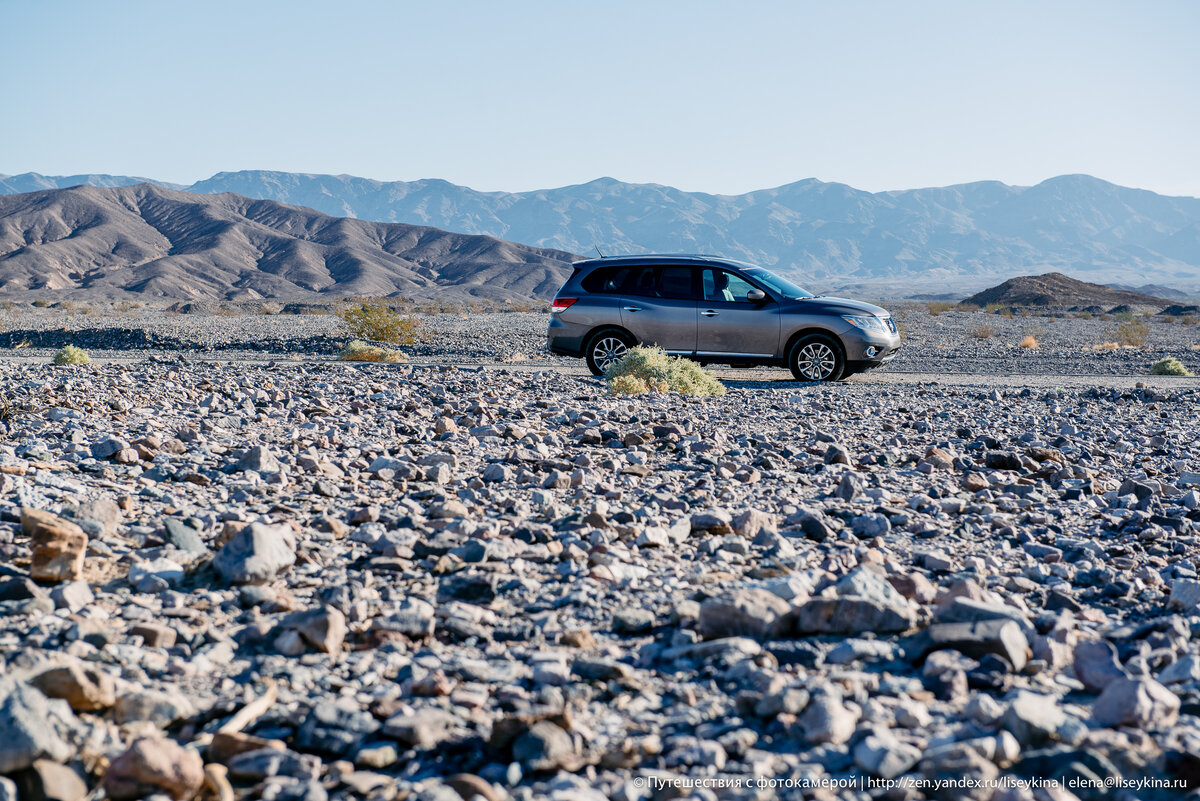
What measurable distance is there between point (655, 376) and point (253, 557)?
8.17 meters

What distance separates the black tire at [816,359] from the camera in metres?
12.7

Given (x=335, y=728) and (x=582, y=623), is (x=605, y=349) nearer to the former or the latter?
(x=582, y=623)

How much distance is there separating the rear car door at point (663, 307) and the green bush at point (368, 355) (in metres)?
6.13

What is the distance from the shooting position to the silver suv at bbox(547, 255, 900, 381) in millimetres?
12547

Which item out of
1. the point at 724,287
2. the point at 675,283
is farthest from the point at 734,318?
the point at 675,283

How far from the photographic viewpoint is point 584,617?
3.28 m

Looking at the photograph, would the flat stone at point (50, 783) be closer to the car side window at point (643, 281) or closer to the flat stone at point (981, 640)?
the flat stone at point (981, 640)

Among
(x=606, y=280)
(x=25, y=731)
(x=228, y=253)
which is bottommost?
(x=25, y=731)

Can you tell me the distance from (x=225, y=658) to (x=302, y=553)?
3.25 feet

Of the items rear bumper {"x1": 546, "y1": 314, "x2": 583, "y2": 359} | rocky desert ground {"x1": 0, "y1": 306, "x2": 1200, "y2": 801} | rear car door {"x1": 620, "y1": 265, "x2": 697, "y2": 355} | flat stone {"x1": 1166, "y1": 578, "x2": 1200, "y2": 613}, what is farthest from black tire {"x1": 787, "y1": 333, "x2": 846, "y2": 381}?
flat stone {"x1": 1166, "y1": 578, "x2": 1200, "y2": 613}

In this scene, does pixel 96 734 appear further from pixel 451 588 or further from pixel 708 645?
pixel 708 645

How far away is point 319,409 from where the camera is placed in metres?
8.30

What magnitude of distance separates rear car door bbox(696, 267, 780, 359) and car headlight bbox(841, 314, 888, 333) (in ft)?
3.21

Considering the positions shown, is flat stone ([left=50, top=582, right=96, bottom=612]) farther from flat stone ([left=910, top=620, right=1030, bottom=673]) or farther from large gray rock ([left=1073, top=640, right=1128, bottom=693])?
large gray rock ([left=1073, top=640, right=1128, bottom=693])
